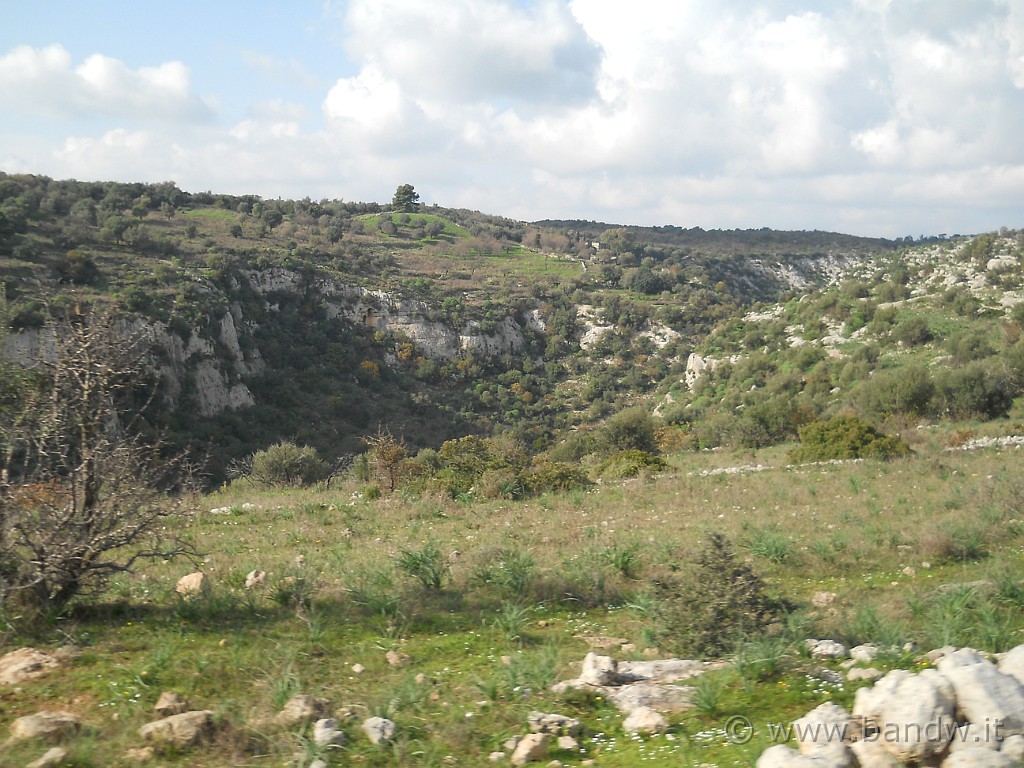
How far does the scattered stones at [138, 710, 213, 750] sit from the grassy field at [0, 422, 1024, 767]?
8cm

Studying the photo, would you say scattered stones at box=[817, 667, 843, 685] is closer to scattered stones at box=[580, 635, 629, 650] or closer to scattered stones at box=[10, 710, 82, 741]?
scattered stones at box=[580, 635, 629, 650]

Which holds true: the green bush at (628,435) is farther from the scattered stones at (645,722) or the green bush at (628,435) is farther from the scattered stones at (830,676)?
the scattered stones at (645,722)

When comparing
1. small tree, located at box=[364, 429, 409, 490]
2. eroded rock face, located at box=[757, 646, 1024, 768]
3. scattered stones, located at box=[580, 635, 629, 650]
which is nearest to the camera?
eroded rock face, located at box=[757, 646, 1024, 768]

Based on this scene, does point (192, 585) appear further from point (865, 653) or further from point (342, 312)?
point (342, 312)

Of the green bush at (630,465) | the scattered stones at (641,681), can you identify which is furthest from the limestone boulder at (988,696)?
the green bush at (630,465)

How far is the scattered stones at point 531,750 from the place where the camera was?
151 inches

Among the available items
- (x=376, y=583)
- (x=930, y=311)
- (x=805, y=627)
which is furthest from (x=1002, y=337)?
(x=376, y=583)

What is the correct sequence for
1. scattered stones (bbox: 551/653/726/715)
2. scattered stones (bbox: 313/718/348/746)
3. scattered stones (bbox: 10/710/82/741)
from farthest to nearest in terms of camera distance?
scattered stones (bbox: 551/653/726/715), scattered stones (bbox: 313/718/348/746), scattered stones (bbox: 10/710/82/741)

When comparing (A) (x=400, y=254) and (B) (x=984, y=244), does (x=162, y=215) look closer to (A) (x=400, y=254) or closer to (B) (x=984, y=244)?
(A) (x=400, y=254)

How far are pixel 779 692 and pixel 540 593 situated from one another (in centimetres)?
284

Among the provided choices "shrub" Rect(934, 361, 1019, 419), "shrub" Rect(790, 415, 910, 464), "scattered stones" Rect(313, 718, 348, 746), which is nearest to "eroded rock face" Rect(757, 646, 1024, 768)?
"scattered stones" Rect(313, 718, 348, 746)

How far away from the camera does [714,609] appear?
534 centimetres

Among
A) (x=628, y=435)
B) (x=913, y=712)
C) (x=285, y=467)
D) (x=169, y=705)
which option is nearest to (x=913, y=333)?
(x=628, y=435)

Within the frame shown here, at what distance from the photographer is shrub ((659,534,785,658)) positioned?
525 centimetres
